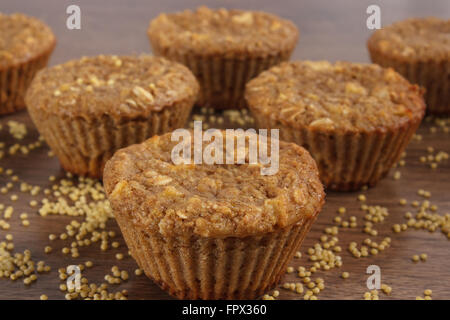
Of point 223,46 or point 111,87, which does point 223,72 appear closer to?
point 223,46

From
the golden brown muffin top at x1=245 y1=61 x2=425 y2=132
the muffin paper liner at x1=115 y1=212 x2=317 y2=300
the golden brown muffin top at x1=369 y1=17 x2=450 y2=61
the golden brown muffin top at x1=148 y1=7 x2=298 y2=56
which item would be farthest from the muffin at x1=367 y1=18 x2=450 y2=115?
the muffin paper liner at x1=115 y1=212 x2=317 y2=300

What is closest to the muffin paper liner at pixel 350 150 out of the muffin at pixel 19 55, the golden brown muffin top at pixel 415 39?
the golden brown muffin top at pixel 415 39

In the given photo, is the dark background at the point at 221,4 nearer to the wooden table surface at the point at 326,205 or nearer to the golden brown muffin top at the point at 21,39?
the wooden table surface at the point at 326,205

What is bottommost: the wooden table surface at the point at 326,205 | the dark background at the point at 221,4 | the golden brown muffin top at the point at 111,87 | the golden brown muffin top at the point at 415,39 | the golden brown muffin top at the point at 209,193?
the wooden table surface at the point at 326,205

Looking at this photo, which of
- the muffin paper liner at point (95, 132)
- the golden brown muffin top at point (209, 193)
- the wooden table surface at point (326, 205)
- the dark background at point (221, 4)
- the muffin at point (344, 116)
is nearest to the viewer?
the golden brown muffin top at point (209, 193)

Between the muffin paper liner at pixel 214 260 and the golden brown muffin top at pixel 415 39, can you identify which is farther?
the golden brown muffin top at pixel 415 39

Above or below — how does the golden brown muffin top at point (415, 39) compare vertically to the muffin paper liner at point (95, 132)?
above
